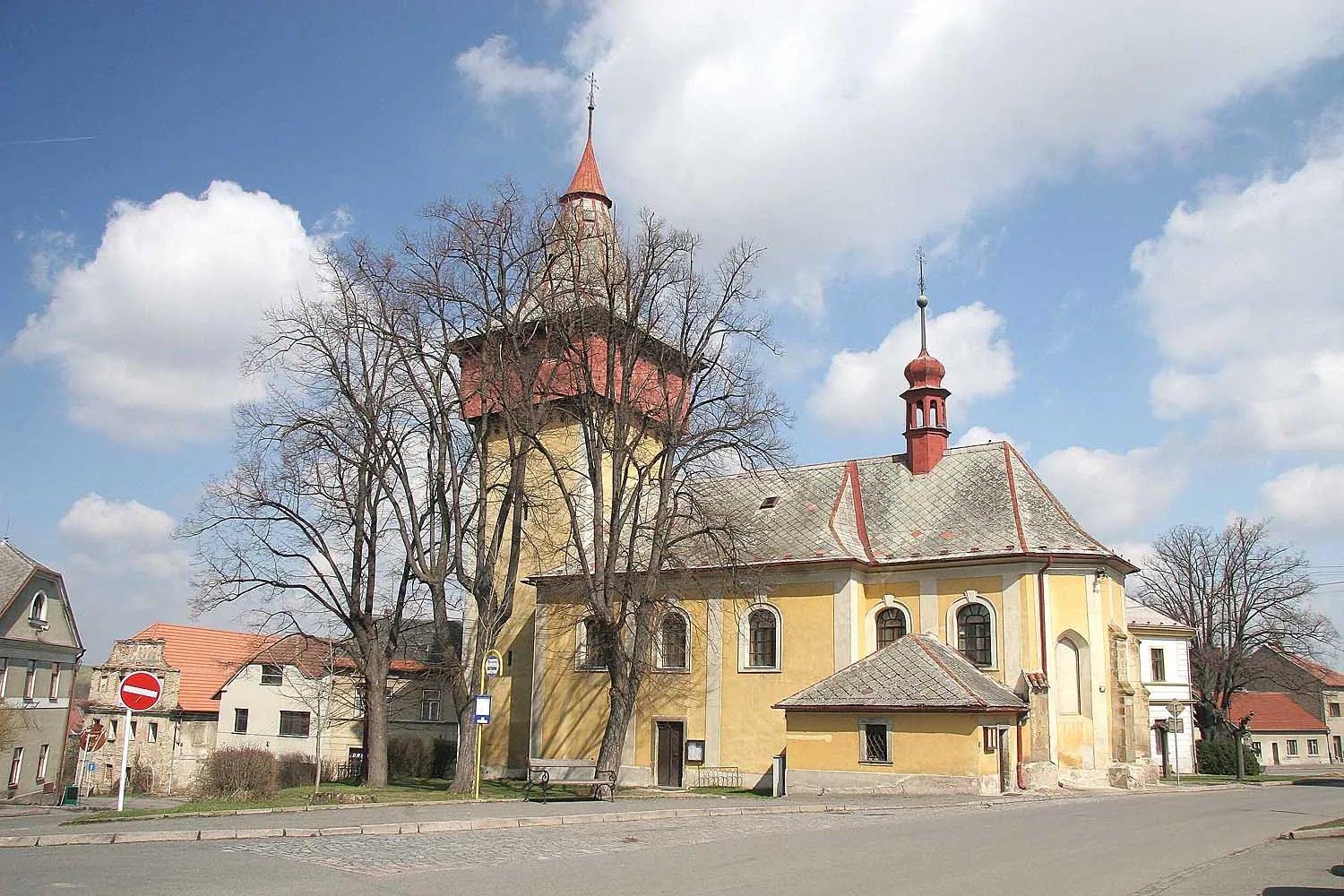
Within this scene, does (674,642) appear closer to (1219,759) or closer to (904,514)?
(904,514)

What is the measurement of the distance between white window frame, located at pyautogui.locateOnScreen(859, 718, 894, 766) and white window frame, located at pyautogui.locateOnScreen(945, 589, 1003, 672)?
14.3 ft

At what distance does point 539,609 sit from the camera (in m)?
35.2

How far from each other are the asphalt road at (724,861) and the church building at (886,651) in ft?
27.7

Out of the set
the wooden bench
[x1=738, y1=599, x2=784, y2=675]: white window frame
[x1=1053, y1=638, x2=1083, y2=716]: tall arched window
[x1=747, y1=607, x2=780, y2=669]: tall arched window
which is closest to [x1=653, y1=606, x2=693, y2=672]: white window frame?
[x1=738, y1=599, x2=784, y2=675]: white window frame

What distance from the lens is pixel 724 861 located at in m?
12.5

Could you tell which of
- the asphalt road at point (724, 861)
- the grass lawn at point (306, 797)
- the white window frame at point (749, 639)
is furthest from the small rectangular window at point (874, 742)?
the grass lawn at point (306, 797)

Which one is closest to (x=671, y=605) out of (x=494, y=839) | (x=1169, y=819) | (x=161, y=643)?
(x=1169, y=819)

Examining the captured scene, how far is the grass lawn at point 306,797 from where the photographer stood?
56.1 ft

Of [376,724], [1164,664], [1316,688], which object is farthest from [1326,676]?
[376,724]

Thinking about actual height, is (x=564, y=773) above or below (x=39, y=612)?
below

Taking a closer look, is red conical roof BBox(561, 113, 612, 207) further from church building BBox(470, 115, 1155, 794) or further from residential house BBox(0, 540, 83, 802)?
residential house BBox(0, 540, 83, 802)

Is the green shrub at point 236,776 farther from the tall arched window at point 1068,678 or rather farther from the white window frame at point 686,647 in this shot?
the tall arched window at point 1068,678

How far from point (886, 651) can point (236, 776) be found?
16.5 metres

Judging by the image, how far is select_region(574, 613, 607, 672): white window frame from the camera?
33.6 metres
